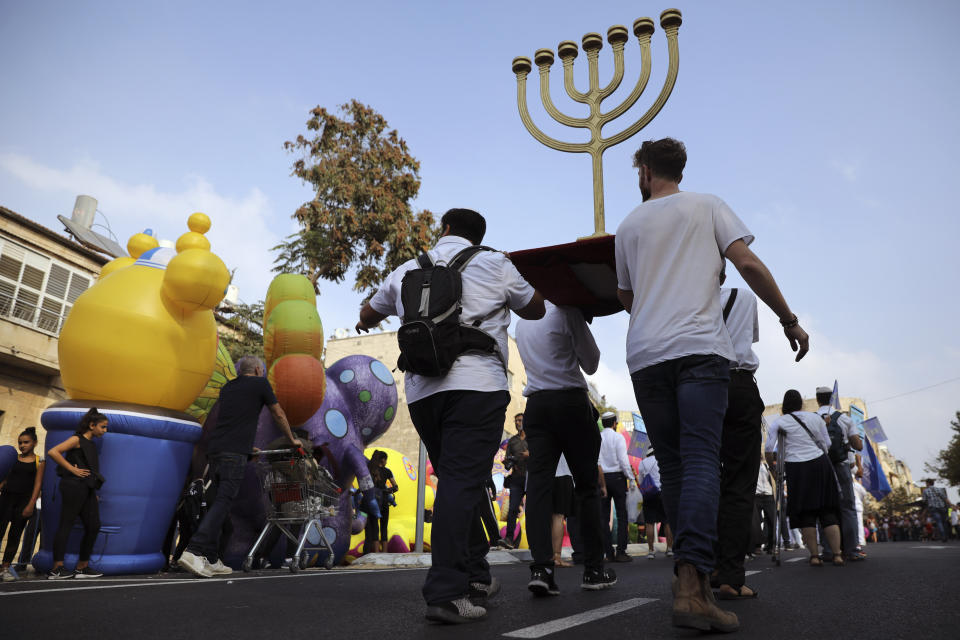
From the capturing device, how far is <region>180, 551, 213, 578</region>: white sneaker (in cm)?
560

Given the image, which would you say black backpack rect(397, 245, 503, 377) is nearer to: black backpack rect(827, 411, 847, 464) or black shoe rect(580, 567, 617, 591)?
black shoe rect(580, 567, 617, 591)

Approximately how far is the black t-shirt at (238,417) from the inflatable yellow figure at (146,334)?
2.80ft

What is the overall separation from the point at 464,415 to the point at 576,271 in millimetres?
1377

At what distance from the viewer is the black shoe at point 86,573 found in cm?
593

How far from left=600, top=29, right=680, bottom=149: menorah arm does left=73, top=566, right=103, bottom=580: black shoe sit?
6061 mm

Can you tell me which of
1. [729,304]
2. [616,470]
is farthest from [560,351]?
[616,470]

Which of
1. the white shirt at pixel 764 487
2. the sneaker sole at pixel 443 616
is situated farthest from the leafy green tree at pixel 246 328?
the sneaker sole at pixel 443 616

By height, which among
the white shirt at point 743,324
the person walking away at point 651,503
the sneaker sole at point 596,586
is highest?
the white shirt at point 743,324

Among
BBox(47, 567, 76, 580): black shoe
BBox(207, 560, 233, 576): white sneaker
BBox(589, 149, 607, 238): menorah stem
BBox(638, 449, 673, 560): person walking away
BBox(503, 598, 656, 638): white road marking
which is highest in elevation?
BBox(589, 149, 607, 238): menorah stem

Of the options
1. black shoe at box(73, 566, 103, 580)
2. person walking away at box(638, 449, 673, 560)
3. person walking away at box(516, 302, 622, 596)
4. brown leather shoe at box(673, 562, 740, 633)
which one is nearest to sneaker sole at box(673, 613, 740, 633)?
brown leather shoe at box(673, 562, 740, 633)

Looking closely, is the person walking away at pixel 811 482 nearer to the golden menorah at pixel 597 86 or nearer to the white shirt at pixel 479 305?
the golden menorah at pixel 597 86

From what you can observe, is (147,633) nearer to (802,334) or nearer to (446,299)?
(446,299)

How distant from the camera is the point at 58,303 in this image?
67.3 ft

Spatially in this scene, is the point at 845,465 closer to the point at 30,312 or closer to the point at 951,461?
the point at 30,312
